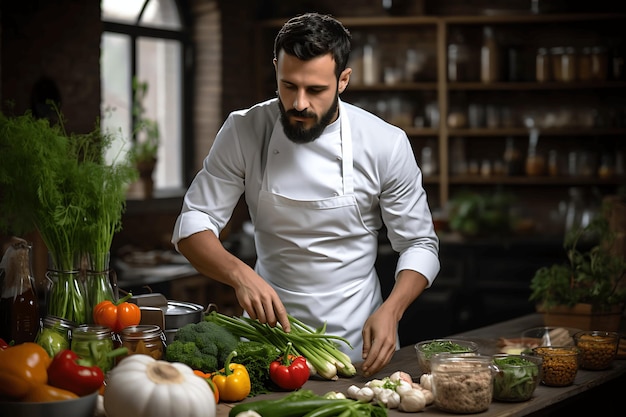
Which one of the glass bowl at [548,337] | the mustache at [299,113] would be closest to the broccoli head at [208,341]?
the mustache at [299,113]

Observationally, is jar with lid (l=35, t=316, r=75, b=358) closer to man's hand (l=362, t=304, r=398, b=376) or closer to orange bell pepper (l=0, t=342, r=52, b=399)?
orange bell pepper (l=0, t=342, r=52, b=399)

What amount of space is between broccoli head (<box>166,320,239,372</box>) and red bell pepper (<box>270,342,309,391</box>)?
13 cm

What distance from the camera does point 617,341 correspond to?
108 inches

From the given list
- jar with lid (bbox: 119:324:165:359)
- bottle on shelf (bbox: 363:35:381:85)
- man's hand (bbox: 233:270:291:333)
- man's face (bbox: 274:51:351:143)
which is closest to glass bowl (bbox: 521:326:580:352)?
man's hand (bbox: 233:270:291:333)

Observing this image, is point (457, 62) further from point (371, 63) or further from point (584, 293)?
point (584, 293)

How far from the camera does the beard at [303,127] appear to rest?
273 centimetres

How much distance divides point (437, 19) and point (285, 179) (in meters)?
4.36

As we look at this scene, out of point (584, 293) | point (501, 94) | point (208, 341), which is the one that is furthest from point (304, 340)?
point (501, 94)

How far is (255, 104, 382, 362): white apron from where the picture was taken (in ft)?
9.52

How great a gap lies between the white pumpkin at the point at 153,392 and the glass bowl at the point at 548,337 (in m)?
1.33

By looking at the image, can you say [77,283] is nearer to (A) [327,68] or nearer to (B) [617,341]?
(A) [327,68]

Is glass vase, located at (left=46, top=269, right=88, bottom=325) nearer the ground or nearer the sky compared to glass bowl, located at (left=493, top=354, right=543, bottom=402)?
nearer the sky

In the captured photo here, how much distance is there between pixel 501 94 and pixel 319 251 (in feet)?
15.4

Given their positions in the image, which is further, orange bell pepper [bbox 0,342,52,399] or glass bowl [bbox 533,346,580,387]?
glass bowl [bbox 533,346,580,387]
